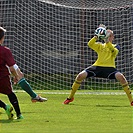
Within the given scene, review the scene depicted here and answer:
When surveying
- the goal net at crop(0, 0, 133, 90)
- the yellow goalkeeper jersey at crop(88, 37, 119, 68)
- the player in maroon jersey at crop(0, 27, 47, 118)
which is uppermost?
the player in maroon jersey at crop(0, 27, 47, 118)

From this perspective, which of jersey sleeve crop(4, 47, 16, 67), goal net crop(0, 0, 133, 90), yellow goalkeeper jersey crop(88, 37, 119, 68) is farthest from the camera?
goal net crop(0, 0, 133, 90)

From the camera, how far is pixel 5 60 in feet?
27.5

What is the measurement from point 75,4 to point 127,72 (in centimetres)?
275

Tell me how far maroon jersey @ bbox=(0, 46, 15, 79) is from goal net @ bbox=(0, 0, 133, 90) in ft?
31.9

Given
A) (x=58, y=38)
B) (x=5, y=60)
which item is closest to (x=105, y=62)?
(x=5, y=60)

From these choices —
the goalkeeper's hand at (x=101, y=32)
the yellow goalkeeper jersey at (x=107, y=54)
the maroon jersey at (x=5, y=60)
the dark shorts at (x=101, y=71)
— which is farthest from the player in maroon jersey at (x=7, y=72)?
the yellow goalkeeper jersey at (x=107, y=54)

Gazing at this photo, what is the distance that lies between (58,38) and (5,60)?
10.7 meters

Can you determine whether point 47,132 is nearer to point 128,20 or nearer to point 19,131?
point 19,131

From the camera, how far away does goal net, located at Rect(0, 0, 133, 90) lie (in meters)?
18.6

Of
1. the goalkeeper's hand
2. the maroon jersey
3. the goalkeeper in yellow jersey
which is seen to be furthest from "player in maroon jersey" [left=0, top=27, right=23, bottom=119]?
the goalkeeper in yellow jersey

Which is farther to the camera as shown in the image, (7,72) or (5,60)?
(7,72)

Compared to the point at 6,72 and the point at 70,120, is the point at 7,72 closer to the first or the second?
the point at 6,72

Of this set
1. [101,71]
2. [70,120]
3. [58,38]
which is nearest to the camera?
[70,120]

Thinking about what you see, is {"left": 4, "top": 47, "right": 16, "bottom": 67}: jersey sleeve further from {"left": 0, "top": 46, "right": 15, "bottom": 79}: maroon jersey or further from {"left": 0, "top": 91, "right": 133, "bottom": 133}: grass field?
{"left": 0, "top": 91, "right": 133, "bottom": 133}: grass field
